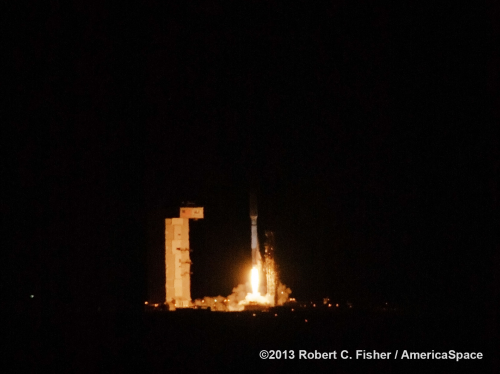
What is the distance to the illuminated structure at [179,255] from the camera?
9.59 m

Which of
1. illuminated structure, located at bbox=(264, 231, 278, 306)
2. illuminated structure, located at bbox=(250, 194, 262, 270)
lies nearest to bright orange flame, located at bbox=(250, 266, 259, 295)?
illuminated structure, located at bbox=(250, 194, 262, 270)

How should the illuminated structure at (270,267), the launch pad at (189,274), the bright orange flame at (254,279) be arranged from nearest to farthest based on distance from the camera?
the launch pad at (189,274), the illuminated structure at (270,267), the bright orange flame at (254,279)

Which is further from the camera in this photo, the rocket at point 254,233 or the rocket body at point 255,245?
the rocket body at point 255,245

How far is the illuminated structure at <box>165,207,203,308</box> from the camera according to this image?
959 centimetres

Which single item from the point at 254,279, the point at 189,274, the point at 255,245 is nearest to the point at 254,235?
the point at 255,245

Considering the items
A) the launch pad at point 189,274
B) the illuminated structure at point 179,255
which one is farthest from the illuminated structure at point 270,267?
the illuminated structure at point 179,255

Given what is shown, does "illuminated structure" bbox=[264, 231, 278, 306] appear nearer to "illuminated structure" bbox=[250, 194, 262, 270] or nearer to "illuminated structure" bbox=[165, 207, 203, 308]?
"illuminated structure" bbox=[250, 194, 262, 270]

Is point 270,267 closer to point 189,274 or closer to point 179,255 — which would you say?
point 189,274

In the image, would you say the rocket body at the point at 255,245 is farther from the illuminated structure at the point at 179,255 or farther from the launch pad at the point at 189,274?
the illuminated structure at the point at 179,255

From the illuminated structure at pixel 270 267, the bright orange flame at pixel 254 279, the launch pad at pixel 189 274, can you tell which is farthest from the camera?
the bright orange flame at pixel 254 279

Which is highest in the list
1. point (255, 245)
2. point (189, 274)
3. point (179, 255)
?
point (255, 245)

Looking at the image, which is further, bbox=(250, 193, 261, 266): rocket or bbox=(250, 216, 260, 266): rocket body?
bbox=(250, 216, 260, 266): rocket body

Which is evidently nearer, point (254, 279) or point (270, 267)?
point (270, 267)

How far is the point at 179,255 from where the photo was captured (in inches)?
385
